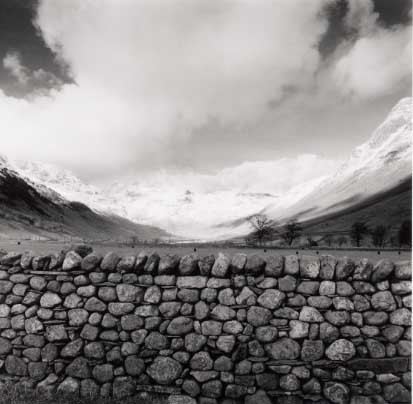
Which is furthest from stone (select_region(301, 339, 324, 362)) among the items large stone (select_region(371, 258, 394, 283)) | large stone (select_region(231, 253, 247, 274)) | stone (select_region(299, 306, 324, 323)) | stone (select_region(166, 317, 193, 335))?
stone (select_region(166, 317, 193, 335))

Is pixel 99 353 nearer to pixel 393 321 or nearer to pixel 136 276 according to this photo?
pixel 136 276

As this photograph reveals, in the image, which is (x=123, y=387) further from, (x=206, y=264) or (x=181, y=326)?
(x=206, y=264)

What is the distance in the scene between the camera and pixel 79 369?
7.28 m

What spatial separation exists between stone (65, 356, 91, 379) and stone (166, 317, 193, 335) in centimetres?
175

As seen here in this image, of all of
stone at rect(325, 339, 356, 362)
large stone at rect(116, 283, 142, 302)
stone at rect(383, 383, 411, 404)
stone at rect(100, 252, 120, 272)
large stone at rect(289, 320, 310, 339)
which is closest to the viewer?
stone at rect(383, 383, 411, 404)

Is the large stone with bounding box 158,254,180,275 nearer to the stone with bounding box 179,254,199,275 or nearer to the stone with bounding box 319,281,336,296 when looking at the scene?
the stone with bounding box 179,254,199,275

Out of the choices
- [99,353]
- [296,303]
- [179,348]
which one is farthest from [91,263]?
Result: [296,303]

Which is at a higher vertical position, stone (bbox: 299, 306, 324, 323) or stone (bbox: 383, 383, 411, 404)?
stone (bbox: 299, 306, 324, 323)

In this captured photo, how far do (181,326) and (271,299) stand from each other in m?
1.77

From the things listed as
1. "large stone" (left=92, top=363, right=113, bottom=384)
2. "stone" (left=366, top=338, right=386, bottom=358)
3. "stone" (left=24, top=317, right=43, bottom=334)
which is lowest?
"large stone" (left=92, top=363, right=113, bottom=384)

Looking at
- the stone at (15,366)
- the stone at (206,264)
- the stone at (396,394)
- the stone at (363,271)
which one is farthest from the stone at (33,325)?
the stone at (396,394)

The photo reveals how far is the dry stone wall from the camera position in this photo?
6.83 m

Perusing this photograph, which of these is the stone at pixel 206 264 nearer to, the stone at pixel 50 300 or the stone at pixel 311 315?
the stone at pixel 311 315

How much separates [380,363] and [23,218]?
601 feet
